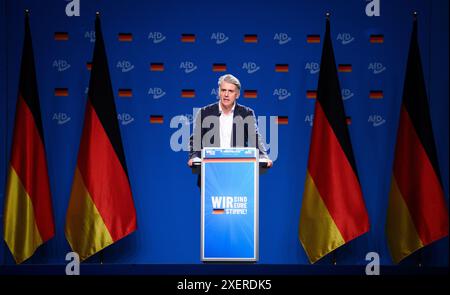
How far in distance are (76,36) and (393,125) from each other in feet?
11.2

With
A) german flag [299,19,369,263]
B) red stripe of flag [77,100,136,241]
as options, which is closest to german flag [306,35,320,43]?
german flag [299,19,369,263]

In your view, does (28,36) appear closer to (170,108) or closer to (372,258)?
(170,108)

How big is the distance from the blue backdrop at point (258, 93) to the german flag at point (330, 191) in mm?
646

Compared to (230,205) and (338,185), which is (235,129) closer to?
(230,205)

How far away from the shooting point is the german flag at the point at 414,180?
7086 mm

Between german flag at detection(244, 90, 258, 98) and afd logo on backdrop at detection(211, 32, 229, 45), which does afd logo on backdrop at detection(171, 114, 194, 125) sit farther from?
afd logo on backdrop at detection(211, 32, 229, 45)

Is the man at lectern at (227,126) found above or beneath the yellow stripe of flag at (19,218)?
above

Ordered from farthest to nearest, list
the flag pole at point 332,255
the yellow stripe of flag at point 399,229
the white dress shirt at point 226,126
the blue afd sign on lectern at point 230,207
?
the flag pole at point 332,255
the yellow stripe of flag at point 399,229
the white dress shirt at point 226,126
the blue afd sign on lectern at point 230,207

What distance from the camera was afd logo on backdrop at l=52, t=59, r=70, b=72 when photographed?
→ 777 cm

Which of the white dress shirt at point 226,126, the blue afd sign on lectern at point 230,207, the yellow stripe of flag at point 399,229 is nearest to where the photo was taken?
the blue afd sign on lectern at point 230,207

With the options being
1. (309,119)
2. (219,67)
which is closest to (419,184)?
(309,119)

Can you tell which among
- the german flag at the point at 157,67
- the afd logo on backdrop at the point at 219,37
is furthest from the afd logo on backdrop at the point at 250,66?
the german flag at the point at 157,67

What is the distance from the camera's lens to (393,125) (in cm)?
781

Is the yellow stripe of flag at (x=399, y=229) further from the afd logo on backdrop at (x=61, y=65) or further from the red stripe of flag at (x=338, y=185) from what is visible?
the afd logo on backdrop at (x=61, y=65)
